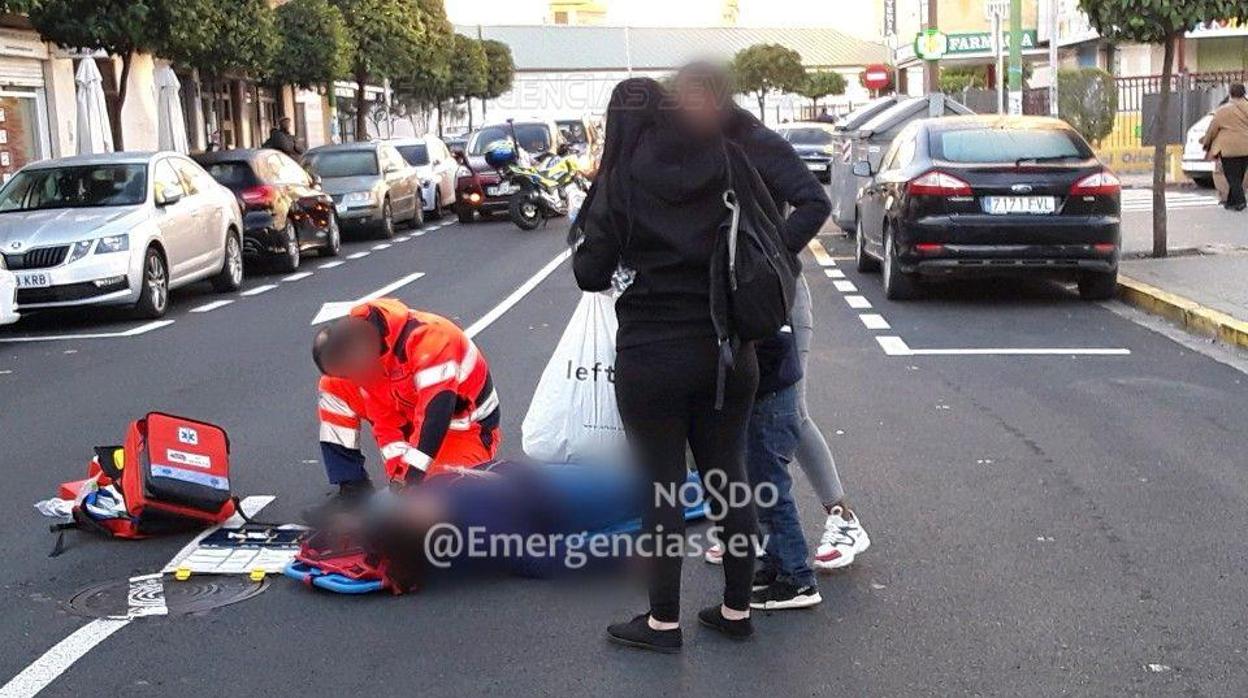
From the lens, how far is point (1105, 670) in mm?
4711

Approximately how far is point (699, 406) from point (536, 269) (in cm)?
1425

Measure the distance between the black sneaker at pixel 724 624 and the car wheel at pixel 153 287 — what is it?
1073 centimetres

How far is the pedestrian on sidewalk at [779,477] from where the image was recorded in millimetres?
5145

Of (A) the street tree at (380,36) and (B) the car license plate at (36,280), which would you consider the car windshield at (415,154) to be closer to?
(A) the street tree at (380,36)

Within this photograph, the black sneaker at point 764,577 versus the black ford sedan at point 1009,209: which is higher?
the black ford sedan at point 1009,209

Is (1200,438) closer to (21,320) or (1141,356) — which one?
(1141,356)

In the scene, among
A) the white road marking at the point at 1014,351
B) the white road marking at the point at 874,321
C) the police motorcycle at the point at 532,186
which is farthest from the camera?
the police motorcycle at the point at 532,186

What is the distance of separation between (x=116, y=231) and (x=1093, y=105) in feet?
81.0

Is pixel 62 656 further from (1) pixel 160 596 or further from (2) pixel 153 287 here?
(2) pixel 153 287

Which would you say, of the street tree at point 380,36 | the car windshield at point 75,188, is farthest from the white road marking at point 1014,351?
the street tree at point 380,36

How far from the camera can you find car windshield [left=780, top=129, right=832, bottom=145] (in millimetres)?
41156

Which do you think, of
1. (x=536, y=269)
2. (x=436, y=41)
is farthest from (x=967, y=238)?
(x=436, y=41)

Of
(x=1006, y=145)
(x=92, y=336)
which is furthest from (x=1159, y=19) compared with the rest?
(x=92, y=336)

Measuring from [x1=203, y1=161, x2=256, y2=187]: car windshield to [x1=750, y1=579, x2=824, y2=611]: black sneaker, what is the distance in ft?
51.1
